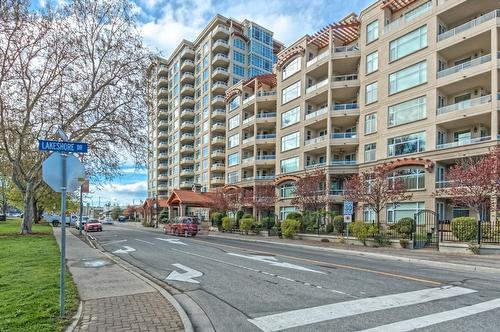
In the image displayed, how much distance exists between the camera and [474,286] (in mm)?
9570

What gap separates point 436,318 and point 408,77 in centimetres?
3179

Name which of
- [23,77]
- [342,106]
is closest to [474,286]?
[23,77]

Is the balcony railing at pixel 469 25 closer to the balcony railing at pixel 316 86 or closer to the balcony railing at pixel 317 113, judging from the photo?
the balcony railing at pixel 316 86

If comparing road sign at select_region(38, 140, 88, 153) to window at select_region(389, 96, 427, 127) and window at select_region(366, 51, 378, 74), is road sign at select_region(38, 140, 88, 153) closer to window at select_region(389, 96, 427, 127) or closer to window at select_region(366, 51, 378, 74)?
window at select_region(389, 96, 427, 127)

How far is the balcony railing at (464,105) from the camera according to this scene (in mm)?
28514

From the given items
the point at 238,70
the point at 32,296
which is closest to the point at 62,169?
the point at 32,296

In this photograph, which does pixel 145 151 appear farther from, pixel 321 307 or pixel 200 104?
pixel 200 104

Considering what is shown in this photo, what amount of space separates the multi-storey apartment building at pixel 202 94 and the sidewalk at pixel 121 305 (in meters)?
62.6

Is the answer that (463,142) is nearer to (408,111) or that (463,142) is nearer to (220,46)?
(408,111)

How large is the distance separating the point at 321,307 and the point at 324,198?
2632 cm

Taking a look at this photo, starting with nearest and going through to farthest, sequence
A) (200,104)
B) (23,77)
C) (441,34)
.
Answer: (23,77) → (441,34) → (200,104)

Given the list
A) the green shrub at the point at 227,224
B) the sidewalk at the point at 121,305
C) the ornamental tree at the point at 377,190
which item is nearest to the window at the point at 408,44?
the ornamental tree at the point at 377,190

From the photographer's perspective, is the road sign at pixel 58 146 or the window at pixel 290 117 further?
the window at pixel 290 117

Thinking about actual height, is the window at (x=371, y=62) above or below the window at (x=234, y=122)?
above
